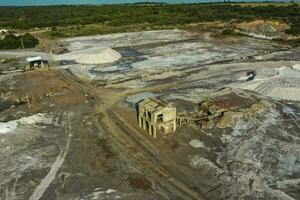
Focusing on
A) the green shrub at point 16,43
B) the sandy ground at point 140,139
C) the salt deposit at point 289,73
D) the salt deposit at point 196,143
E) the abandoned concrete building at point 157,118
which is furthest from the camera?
the green shrub at point 16,43

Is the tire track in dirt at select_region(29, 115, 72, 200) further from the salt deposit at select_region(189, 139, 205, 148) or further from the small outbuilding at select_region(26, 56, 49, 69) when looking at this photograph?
the small outbuilding at select_region(26, 56, 49, 69)

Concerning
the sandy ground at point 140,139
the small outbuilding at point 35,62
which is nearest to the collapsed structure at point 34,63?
the small outbuilding at point 35,62

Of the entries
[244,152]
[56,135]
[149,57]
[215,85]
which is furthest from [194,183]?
[149,57]

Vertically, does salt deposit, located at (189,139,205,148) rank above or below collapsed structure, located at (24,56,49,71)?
below

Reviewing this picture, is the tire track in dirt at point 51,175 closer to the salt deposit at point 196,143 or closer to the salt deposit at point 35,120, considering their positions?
the salt deposit at point 35,120

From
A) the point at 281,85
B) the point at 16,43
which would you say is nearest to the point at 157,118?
the point at 281,85

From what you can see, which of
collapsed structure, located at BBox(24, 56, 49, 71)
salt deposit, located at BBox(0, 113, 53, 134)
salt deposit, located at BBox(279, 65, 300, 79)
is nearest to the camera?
salt deposit, located at BBox(0, 113, 53, 134)

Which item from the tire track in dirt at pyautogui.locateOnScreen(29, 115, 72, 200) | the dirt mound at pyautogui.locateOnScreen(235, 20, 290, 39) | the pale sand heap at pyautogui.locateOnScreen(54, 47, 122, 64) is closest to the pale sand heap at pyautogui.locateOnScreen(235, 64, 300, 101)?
the tire track in dirt at pyautogui.locateOnScreen(29, 115, 72, 200)

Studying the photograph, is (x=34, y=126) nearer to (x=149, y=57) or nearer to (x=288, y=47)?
(x=149, y=57)
